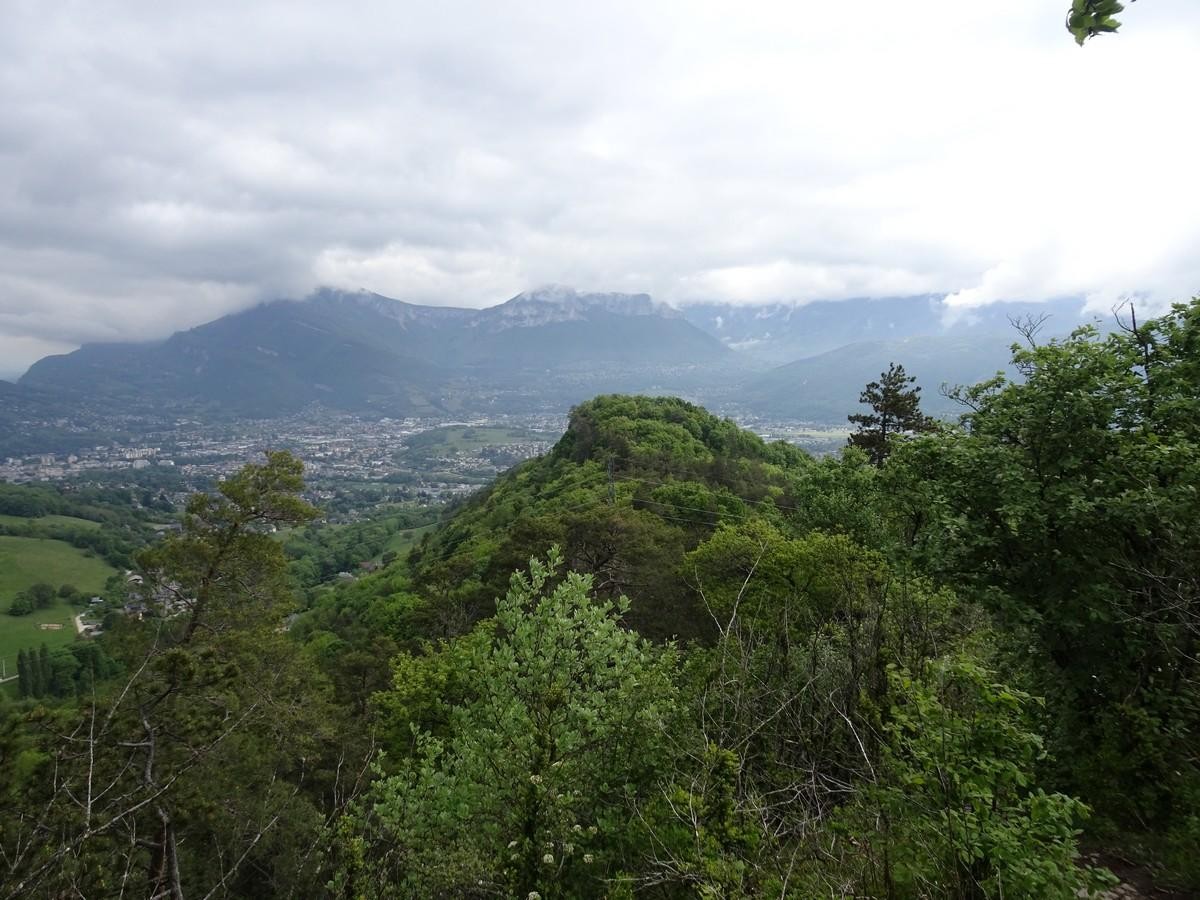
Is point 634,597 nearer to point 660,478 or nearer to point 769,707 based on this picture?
point 769,707

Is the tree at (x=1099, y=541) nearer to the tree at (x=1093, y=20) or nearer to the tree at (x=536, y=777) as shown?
the tree at (x=536, y=777)

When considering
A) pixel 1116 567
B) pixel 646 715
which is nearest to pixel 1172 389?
pixel 1116 567

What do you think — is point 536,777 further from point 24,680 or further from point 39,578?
point 39,578

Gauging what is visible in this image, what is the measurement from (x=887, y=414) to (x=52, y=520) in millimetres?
126926

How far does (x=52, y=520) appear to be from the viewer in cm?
9812

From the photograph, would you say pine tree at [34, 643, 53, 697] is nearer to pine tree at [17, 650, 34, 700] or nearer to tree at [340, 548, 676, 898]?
pine tree at [17, 650, 34, 700]

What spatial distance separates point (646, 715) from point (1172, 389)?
27.7ft

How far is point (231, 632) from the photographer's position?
15.5 m

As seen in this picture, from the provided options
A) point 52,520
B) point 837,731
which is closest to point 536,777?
point 837,731

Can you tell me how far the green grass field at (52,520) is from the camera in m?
94.1

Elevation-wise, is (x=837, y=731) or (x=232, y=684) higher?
(x=837, y=731)

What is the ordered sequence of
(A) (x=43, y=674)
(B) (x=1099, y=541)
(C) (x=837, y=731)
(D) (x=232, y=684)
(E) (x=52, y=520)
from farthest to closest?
1. (E) (x=52, y=520)
2. (A) (x=43, y=674)
3. (D) (x=232, y=684)
4. (B) (x=1099, y=541)
5. (C) (x=837, y=731)

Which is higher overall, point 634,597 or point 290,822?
point 634,597

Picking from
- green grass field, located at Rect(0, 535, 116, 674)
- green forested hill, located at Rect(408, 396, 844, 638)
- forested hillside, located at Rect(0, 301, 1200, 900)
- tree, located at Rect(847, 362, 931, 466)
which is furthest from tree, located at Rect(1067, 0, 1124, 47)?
green grass field, located at Rect(0, 535, 116, 674)
